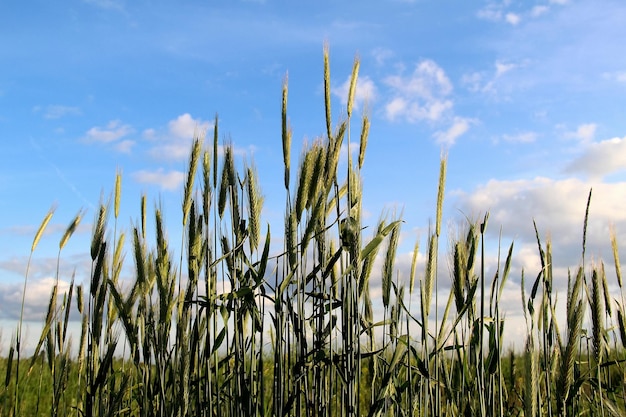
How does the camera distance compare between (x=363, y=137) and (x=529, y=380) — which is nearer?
(x=529, y=380)

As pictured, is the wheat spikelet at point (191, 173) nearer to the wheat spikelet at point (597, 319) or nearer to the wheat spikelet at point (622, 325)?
the wheat spikelet at point (597, 319)

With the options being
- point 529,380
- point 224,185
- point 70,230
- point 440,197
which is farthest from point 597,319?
point 70,230

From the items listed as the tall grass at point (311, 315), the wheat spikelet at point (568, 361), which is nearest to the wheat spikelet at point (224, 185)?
the tall grass at point (311, 315)

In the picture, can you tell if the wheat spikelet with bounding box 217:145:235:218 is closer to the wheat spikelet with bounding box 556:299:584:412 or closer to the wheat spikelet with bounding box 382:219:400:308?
the wheat spikelet with bounding box 382:219:400:308

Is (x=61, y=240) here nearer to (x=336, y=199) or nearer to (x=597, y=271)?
(x=336, y=199)

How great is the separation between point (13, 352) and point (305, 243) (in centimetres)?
141

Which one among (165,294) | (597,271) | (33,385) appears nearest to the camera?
(165,294)

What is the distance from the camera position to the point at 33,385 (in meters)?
5.91

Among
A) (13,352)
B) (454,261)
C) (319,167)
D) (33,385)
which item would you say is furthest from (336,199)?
(33,385)

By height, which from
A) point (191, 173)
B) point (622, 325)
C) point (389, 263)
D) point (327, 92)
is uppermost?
point (327, 92)

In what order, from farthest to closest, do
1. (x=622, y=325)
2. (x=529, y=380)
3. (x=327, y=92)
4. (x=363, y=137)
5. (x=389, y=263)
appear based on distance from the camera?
(x=622, y=325), (x=389, y=263), (x=363, y=137), (x=327, y=92), (x=529, y=380)

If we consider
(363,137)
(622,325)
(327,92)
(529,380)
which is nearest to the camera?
(529,380)

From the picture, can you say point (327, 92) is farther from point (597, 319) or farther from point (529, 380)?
point (597, 319)

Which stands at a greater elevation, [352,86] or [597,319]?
[352,86]
